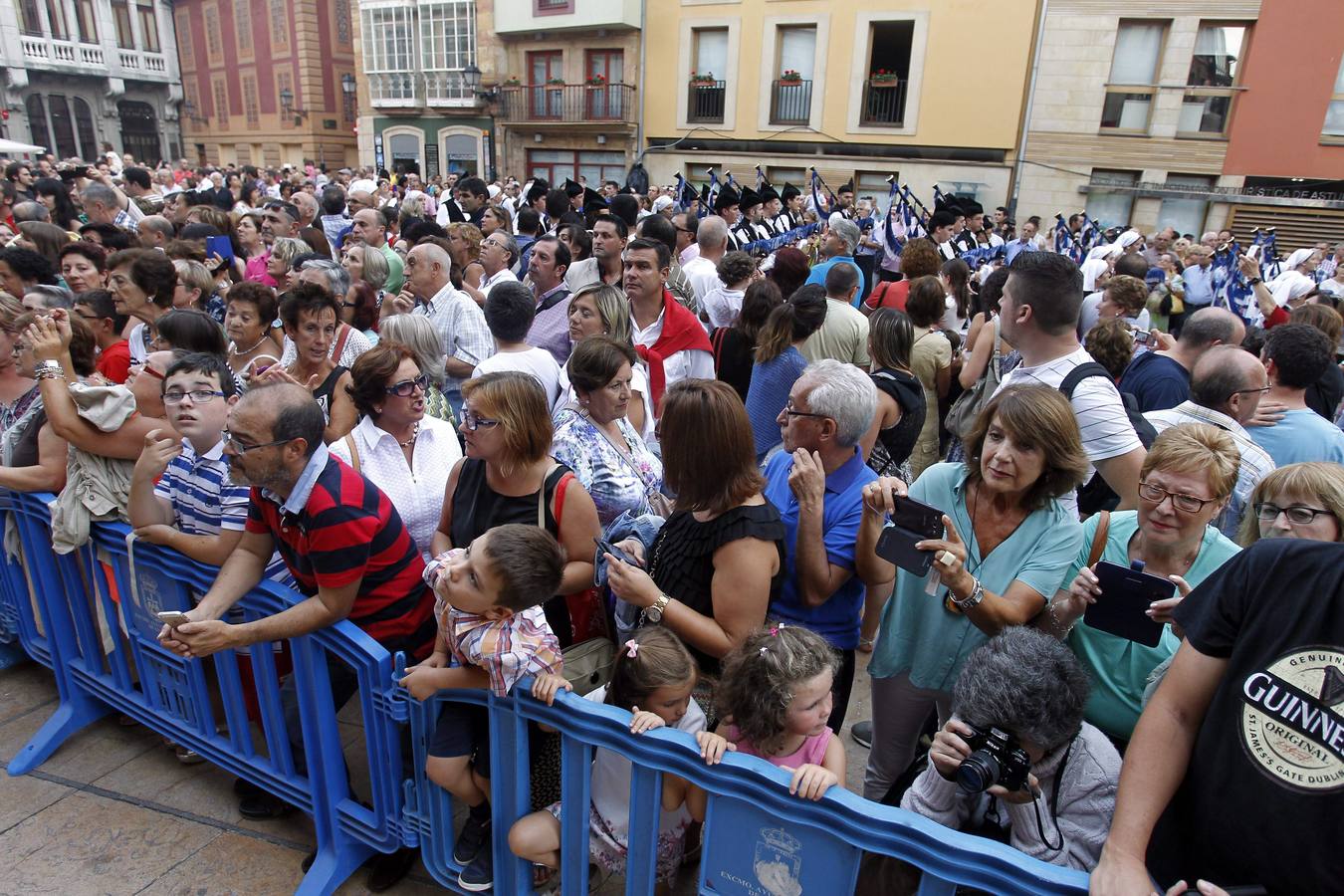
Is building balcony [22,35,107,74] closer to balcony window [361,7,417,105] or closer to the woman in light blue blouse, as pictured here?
balcony window [361,7,417,105]

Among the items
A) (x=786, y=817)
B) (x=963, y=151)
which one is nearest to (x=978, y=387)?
(x=786, y=817)

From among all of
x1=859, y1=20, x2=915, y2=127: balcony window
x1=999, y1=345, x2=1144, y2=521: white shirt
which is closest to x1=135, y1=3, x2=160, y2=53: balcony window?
x1=859, y1=20, x2=915, y2=127: balcony window

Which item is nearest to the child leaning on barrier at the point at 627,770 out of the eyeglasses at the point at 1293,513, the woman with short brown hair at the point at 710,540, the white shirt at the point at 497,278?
the woman with short brown hair at the point at 710,540

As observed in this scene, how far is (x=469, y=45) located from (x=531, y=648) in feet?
95.0

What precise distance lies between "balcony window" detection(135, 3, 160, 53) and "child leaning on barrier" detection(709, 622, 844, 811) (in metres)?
46.7

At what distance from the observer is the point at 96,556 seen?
2.80 metres

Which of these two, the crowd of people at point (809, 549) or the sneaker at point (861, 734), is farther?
the sneaker at point (861, 734)

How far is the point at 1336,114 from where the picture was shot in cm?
1686

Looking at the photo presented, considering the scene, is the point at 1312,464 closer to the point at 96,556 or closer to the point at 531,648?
the point at 531,648

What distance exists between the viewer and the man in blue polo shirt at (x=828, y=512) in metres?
2.33

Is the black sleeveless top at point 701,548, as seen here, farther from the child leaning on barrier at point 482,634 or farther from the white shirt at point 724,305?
the white shirt at point 724,305

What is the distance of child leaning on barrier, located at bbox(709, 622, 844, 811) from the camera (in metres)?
1.84

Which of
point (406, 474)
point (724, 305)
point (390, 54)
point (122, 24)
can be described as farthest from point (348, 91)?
point (406, 474)

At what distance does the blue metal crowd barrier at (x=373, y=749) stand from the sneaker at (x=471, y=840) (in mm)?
A: 41
